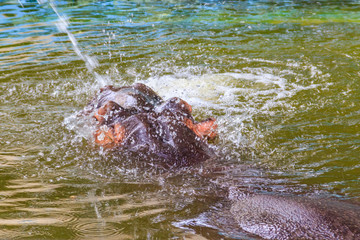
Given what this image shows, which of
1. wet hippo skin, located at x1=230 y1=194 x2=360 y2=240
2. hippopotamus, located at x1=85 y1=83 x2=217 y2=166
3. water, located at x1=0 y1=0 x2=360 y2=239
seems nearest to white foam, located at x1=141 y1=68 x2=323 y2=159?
water, located at x1=0 y1=0 x2=360 y2=239

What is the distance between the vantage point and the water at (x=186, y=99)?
3377 mm

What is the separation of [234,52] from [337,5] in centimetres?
778

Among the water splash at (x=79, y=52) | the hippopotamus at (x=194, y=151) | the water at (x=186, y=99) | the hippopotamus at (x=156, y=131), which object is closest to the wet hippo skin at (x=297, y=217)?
the hippopotamus at (x=194, y=151)

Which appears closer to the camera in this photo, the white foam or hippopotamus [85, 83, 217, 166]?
hippopotamus [85, 83, 217, 166]

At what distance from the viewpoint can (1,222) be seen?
3.19 m

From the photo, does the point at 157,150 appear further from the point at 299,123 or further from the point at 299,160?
the point at 299,123

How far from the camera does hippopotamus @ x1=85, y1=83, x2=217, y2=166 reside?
13.5 ft

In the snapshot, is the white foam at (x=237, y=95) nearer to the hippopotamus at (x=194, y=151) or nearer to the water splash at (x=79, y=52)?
the hippopotamus at (x=194, y=151)

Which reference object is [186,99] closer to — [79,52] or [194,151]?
[194,151]

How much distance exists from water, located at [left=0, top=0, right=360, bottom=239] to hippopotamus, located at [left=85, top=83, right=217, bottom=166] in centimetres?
14

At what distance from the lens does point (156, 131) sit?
4.25m

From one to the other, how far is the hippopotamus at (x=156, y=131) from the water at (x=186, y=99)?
14 cm

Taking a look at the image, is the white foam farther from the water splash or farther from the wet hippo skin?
the wet hippo skin

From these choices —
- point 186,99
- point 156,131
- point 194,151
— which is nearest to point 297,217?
point 194,151
